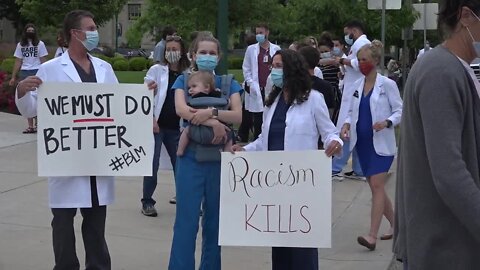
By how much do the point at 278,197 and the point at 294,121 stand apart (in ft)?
1.81

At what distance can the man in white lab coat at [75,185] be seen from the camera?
16.8 ft

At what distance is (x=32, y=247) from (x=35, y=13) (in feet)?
88.6

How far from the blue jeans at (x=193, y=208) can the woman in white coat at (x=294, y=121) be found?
1.11 ft

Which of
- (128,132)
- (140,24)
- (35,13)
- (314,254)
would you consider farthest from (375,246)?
(35,13)

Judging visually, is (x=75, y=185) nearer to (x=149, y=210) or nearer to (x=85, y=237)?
(x=85, y=237)

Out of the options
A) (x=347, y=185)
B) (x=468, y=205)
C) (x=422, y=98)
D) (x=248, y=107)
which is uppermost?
(x=422, y=98)

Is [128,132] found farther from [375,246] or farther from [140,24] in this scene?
[140,24]

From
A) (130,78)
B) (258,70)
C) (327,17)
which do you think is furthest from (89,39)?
(130,78)

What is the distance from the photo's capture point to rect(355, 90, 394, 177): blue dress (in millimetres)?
6855

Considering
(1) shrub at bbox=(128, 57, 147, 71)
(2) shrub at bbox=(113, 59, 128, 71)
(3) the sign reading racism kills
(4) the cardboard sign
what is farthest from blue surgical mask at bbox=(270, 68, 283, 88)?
(1) shrub at bbox=(128, 57, 147, 71)

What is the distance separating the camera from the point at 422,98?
2.61 m

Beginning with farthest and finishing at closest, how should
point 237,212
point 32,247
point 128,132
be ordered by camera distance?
point 32,247 < point 128,132 < point 237,212

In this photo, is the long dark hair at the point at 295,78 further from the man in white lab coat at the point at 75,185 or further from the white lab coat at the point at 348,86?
the white lab coat at the point at 348,86

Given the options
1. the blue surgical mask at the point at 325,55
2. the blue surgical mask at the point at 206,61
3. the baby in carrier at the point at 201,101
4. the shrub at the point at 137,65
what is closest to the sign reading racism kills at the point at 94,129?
the baby in carrier at the point at 201,101
